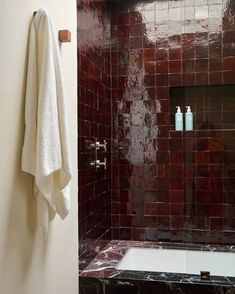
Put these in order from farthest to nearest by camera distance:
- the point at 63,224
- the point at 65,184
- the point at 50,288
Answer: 1. the point at 63,224
2. the point at 50,288
3. the point at 65,184

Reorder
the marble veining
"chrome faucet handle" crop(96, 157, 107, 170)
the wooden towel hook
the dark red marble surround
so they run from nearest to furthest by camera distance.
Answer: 1. the wooden towel hook
2. the marble veining
3. "chrome faucet handle" crop(96, 157, 107, 170)
4. the dark red marble surround

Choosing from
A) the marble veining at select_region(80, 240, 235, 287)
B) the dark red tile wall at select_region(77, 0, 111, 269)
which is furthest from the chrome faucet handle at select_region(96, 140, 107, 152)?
the marble veining at select_region(80, 240, 235, 287)

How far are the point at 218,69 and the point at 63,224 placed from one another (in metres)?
2.18

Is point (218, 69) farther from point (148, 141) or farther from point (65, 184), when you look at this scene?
point (65, 184)

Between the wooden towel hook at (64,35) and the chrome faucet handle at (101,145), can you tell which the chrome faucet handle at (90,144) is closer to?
the chrome faucet handle at (101,145)

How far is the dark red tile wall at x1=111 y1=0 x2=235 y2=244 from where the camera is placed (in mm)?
3334

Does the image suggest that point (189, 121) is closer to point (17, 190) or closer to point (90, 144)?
point (90, 144)

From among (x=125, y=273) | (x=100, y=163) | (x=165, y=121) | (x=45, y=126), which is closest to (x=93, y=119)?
(x=100, y=163)

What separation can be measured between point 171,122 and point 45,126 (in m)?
2.12

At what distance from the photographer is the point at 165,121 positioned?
3.43 m

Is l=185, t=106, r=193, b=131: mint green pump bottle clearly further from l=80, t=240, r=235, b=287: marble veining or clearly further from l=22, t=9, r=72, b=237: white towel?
l=22, t=9, r=72, b=237: white towel

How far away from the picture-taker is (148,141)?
347cm

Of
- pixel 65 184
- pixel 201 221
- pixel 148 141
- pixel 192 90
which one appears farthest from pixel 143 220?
pixel 65 184

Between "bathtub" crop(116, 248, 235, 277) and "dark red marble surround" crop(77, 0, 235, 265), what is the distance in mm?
240
